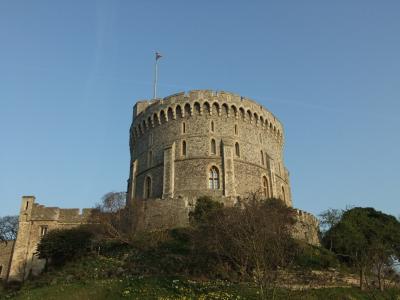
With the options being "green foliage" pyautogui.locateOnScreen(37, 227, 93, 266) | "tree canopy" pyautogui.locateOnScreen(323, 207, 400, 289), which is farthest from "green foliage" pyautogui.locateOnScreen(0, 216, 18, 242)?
"tree canopy" pyautogui.locateOnScreen(323, 207, 400, 289)

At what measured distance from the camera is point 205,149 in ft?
120

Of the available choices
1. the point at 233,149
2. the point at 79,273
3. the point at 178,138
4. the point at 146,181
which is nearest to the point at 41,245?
the point at 79,273

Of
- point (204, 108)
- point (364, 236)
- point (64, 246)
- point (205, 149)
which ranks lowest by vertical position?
point (64, 246)

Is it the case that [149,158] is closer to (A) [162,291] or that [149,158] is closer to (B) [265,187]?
(B) [265,187]

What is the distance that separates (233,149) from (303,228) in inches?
366

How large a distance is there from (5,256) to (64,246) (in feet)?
38.6

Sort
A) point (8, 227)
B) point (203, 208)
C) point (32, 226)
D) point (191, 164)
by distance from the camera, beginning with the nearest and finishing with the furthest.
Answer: point (203, 208) < point (32, 226) < point (191, 164) < point (8, 227)

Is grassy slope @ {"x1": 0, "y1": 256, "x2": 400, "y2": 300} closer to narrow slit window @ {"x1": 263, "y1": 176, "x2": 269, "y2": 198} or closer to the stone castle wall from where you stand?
the stone castle wall

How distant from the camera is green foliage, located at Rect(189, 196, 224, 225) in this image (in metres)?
27.6

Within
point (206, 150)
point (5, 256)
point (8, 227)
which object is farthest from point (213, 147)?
point (8, 227)

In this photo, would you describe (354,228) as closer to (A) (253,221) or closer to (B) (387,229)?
(B) (387,229)

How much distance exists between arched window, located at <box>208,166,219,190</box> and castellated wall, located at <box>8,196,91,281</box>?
423 inches

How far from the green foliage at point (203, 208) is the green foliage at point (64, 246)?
7153 mm

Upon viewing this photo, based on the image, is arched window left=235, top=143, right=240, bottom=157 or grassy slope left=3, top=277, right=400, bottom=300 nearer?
grassy slope left=3, top=277, right=400, bottom=300
